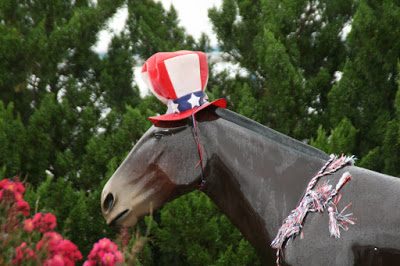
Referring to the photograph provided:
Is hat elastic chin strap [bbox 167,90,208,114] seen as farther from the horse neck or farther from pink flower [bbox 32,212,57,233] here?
pink flower [bbox 32,212,57,233]

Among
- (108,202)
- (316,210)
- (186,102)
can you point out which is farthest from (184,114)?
(316,210)

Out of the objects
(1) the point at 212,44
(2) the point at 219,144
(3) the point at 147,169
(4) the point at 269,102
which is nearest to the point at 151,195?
(3) the point at 147,169

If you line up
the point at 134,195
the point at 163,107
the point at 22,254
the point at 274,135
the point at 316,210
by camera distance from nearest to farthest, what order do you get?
the point at 22,254
the point at 316,210
the point at 274,135
the point at 134,195
the point at 163,107

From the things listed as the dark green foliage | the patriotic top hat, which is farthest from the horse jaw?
the dark green foliage

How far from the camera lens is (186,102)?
309 cm

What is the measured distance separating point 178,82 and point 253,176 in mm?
435

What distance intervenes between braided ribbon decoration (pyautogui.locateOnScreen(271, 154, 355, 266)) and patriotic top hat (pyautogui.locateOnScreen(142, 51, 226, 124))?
1.62 feet

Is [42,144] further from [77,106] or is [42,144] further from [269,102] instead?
[269,102]

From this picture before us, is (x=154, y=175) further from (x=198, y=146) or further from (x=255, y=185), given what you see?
(x=255, y=185)

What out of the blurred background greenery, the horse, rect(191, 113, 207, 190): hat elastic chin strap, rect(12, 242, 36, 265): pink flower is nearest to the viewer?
rect(12, 242, 36, 265): pink flower

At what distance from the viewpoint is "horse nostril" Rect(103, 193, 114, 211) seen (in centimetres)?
320

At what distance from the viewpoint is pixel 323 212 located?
280 centimetres

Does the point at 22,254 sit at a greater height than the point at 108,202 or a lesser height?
greater

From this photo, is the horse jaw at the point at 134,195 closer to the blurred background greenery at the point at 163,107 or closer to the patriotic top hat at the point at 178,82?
the patriotic top hat at the point at 178,82
